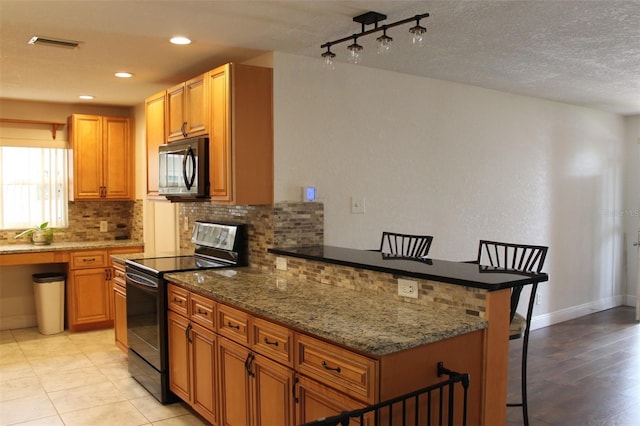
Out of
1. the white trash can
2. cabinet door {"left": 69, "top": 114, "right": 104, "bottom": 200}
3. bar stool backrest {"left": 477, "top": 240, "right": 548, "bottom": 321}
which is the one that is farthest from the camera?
cabinet door {"left": 69, "top": 114, "right": 104, "bottom": 200}

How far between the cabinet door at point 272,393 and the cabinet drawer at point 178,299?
0.81m

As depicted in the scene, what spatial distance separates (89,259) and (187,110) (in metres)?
2.29

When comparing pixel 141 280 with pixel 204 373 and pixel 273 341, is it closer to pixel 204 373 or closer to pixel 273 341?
pixel 204 373

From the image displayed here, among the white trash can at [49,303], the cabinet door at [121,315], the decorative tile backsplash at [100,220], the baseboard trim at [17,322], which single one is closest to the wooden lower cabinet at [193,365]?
the cabinet door at [121,315]

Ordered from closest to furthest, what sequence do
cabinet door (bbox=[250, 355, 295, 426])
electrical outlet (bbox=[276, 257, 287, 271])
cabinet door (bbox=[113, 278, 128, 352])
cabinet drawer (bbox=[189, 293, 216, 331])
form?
cabinet door (bbox=[250, 355, 295, 426])
cabinet drawer (bbox=[189, 293, 216, 331])
electrical outlet (bbox=[276, 257, 287, 271])
cabinet door (bbox=[113, 278, 128, 352])

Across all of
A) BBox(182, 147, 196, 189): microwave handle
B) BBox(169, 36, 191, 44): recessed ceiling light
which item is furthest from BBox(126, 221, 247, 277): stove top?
BBox(169, 36, 191, 44): recessed ceiling light

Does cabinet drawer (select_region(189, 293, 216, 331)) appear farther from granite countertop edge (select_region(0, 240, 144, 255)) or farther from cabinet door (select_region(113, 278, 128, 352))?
granite countertop edge (select_region(0, 240, 144, 255))

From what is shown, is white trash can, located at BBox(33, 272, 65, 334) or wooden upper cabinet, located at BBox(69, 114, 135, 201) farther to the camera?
wooden upper cabinet, located at BBox(69, 114, 135, 201)

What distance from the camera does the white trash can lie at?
524 cm

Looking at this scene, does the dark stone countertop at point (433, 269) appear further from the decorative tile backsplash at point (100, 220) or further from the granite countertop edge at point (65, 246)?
the decorative tile backsplash at point (100, 220)

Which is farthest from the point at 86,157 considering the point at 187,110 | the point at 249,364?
the point at 249,364

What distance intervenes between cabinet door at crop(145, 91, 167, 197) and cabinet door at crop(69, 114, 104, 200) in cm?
136

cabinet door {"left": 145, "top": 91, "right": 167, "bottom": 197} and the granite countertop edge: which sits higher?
cabinet door {"left": 145, "top": 91, "right": 167, "bottom": 197}

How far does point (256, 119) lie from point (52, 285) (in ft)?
10.4
